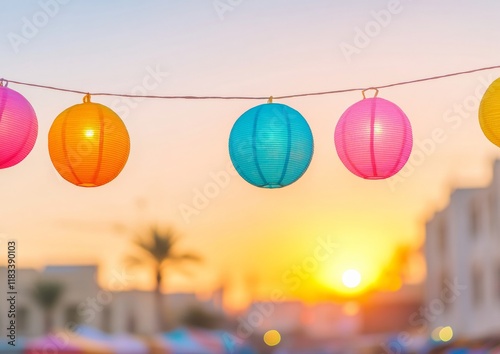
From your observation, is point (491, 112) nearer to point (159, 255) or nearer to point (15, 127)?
point (15, 127)

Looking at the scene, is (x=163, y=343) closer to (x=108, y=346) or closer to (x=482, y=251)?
(x=108, y=346)

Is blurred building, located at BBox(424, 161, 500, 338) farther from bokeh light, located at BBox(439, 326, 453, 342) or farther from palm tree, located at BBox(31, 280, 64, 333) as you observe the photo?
palm tree, located at BBox(31, 280, 64, 333)

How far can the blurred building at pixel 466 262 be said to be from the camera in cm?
2972

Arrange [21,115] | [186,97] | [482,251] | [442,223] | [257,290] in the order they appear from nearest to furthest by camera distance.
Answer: [21,115] → [186,97] → [482,251] → [442,223] → [257,290]

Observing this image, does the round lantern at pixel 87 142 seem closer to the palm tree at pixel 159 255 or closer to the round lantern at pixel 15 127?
the round lantern at pixel 15 127

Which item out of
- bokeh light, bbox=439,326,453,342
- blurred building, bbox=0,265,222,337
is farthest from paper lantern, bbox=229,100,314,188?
blurred building, bbox=0,265,222,337

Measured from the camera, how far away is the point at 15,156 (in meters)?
7.09

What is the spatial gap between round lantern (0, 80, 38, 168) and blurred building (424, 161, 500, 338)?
2300 centimetres

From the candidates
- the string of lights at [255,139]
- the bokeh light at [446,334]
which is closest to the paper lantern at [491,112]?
the string of lights at [255,139]

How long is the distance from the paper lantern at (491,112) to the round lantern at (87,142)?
3080 millimetres

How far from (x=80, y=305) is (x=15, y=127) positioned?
44.2 meters

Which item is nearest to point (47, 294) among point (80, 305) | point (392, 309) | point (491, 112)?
A: point (80, 305)

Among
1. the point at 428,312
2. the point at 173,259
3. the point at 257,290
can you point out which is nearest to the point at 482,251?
the point at 428,312

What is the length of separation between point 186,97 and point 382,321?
5189 cm
